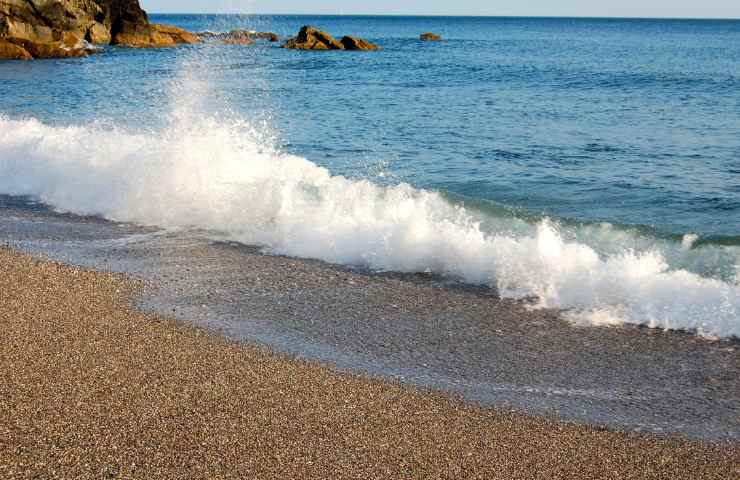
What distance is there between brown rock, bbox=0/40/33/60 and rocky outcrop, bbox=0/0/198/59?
47 mm

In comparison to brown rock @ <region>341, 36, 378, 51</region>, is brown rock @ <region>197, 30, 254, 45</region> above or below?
below

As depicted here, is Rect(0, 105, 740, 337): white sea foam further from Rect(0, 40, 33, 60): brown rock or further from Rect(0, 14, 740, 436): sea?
Rect(0, 40, 33, 60): brown rock

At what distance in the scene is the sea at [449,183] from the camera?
7.16 m

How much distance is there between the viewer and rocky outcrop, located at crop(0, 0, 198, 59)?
131 feet

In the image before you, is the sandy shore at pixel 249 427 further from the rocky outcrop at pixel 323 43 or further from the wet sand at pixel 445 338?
the rocky outcrop at pixel 323 43

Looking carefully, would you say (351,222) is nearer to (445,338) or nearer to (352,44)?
(445,338)

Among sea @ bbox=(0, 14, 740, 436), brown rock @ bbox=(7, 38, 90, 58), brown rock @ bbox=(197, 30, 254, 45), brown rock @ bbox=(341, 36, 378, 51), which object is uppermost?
sea @ bbox=(0, 14, 740, 436)

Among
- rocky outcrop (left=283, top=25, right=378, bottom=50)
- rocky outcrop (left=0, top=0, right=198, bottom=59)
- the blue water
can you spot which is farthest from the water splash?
rocky outcrop (left=283, top=25, right=378, bottom=50)

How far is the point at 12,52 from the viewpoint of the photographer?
38.9 meters

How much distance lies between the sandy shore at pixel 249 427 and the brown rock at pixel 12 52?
37477 mm

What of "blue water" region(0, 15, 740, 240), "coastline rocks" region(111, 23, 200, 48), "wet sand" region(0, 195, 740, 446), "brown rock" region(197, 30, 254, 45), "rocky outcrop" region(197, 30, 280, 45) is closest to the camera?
"wet sand" region(0, 195, 740, 446)

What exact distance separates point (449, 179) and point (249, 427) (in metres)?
7.99

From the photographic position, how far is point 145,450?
4004mm

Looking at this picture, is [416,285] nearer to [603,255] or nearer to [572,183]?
[603,255]
